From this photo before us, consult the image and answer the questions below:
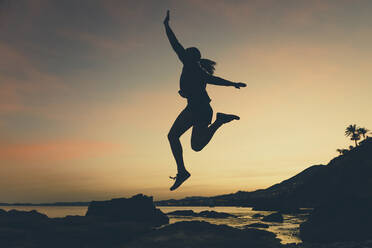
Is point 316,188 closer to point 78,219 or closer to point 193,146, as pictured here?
point 78,219

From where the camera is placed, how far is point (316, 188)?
116 meters

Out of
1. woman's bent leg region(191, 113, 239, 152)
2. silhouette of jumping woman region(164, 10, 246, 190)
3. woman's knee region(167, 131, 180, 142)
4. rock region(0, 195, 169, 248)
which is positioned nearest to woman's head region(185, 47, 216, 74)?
silhouette of jumping woman region(164, 10, 246, 190)

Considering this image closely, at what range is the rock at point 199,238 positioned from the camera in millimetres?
29361

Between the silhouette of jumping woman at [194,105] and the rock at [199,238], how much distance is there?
2536 centimetres

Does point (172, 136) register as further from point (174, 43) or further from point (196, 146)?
point (174, 43)

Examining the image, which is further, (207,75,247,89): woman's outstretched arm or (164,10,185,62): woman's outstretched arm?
(207,75,247,89): woman's outstretched arm

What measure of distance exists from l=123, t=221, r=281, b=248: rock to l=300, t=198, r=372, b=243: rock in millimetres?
5346

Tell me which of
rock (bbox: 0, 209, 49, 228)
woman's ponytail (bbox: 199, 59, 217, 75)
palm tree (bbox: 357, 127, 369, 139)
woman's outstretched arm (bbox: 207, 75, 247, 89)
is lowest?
rock (bbox: 0, 209, 49, 228)

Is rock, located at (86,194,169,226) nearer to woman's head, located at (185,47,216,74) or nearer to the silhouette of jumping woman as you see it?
the silhouette of jumping woman

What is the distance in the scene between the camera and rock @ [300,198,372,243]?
29203mm

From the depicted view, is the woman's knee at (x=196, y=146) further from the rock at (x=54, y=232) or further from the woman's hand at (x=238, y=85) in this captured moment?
the rock at (x=54, y=232)

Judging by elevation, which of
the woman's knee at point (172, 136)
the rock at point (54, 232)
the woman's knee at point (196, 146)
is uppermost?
the woman's knee at point (172, 136)

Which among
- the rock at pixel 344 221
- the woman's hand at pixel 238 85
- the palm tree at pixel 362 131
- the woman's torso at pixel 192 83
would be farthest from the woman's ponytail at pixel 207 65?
the palm tree at pixel 362 131

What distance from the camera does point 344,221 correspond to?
30.3 m
